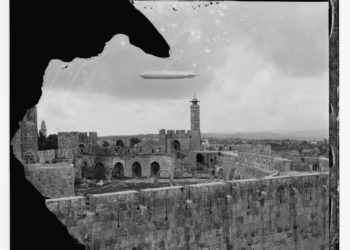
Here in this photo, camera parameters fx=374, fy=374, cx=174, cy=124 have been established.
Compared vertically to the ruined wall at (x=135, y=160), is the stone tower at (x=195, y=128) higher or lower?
higher

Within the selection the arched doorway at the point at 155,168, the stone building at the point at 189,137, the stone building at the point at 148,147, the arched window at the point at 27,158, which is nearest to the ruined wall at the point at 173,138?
the stone building at the point at 189,137

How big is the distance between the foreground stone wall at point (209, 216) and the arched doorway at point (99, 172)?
23.8 meters

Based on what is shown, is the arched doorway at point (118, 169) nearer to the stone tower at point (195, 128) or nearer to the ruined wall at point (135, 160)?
the ruined wall at point (135, 160)

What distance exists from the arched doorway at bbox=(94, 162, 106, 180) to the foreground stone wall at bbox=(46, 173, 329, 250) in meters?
23.8

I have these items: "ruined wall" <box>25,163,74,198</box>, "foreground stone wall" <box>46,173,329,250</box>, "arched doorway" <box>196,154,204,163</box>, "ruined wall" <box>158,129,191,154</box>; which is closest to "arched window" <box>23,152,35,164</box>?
"ruined wall" <box>25,163,74,198</box>

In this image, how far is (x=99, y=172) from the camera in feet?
105

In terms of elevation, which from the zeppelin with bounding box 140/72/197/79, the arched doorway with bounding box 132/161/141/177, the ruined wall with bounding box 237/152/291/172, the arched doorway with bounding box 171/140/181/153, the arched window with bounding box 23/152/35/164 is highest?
the zeppelin with bounding box 140/72/197/79

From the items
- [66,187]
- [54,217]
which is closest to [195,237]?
[54,217]

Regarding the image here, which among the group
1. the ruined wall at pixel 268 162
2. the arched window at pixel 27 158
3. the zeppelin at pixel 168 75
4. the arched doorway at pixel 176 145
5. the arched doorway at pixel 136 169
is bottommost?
the arched doorway at pixel 136 169

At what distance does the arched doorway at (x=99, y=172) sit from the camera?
99.0 ft

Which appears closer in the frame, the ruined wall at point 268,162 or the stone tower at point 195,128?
the ruined wall at point 268,162

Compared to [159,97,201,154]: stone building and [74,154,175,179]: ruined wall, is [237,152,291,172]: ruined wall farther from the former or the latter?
[159,97,201,154]: stone building

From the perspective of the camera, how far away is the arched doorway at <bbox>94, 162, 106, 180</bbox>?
99.0 feet

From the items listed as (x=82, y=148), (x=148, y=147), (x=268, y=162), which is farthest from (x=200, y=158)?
(x=268, y=162)
